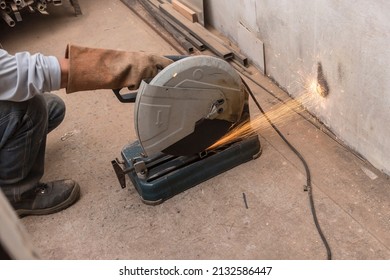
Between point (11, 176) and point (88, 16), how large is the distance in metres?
2.63

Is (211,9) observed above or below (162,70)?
below

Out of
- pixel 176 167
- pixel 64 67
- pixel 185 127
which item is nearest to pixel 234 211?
pixel 176 167

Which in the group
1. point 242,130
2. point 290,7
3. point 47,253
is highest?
point 290,7

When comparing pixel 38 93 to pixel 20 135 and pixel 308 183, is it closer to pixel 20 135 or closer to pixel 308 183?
pixel 20 135

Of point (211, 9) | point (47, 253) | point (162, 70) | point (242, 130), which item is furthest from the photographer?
point (211, 9)

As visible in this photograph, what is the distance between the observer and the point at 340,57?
240cm

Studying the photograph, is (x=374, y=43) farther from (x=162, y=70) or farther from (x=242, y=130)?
(x=162, y=70)

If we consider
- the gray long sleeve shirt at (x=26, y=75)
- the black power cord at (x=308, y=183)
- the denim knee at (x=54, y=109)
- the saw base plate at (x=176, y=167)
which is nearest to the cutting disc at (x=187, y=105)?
the saw base plate at (x=176, y=167)

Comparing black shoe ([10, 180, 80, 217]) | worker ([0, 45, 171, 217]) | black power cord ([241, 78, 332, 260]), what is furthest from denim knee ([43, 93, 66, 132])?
black power cord ([241, 78, 332, 260])

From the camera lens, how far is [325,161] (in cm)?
256

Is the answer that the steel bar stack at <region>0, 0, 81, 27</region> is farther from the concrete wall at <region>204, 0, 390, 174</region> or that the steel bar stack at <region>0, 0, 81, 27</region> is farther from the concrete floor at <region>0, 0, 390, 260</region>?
the concrete wall at <region>204, 0, 390, 174</region>

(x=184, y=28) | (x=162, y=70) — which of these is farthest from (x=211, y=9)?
(x=162, y=70)

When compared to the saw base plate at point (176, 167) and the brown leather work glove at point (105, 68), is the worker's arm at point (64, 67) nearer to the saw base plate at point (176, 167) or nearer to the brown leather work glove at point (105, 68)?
the brown leather work glove at point (105, 68)

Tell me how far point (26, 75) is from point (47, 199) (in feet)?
2.53
